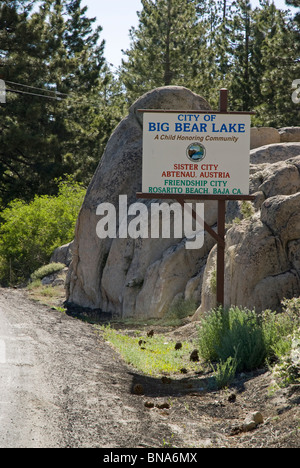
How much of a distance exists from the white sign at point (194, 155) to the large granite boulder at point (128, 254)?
4.34 m

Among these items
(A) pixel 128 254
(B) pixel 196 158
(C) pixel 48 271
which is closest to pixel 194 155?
(B) pixel 196 158

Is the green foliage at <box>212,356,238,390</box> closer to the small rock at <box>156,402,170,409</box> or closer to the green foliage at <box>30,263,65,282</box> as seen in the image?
the small rock at <box>156,402,170,409</box>

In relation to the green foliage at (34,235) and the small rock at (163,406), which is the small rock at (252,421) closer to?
the small rock at (163,406)

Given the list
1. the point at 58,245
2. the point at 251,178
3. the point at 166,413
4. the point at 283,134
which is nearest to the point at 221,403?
the point at 166,413

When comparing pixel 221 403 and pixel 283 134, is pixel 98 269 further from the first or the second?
pixel 221 403

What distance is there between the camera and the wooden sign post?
1209cm

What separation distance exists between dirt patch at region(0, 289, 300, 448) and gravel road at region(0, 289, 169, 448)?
13 millimetres

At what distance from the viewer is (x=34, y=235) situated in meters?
29.8

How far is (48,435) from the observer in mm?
6840

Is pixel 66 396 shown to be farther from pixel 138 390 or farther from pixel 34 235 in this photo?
pixel 34 235

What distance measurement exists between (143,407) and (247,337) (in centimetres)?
243

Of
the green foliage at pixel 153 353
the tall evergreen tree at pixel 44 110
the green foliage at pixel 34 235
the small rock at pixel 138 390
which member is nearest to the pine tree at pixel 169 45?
the tall evergreen tree at pixel 44 110

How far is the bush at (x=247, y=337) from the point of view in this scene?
987 centimetres

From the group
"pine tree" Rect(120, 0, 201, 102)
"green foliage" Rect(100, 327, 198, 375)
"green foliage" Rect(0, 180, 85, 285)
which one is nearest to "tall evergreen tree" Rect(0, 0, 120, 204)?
"pine tree" Rect(120, 0, 201, 102)
